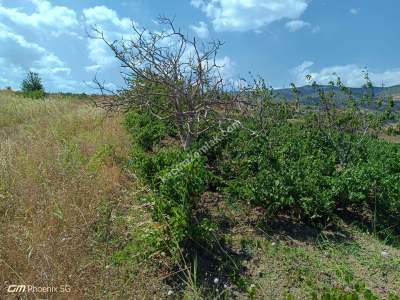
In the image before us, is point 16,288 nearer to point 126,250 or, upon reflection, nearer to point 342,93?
point 126,250

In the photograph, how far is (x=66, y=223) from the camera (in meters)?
3.54

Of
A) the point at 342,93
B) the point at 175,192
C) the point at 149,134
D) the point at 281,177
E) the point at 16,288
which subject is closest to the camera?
the point at 16,288

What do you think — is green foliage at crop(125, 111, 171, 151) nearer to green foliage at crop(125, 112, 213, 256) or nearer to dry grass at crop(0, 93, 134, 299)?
dry grass at crop(0, 93, 134, 299)

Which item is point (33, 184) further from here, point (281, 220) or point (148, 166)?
point (281, 220)

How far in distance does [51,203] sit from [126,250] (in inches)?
42.8

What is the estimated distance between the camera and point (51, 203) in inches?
149

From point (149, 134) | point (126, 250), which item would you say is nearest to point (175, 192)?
point (126, 250)

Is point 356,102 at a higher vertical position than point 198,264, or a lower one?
higher

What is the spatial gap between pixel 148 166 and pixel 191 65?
1645mm

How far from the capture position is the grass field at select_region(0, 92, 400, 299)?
2852mm

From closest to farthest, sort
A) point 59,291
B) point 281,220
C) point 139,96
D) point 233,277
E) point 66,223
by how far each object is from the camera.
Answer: point 59,291 → point 233,277 → point 66,223 → point 281,220 → point 139,96

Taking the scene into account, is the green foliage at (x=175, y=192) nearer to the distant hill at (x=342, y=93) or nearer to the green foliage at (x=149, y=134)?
the green foliage at (x=149, y=134)

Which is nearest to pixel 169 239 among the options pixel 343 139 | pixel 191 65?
pixel 191 65

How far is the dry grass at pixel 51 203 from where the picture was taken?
281 centimetres
